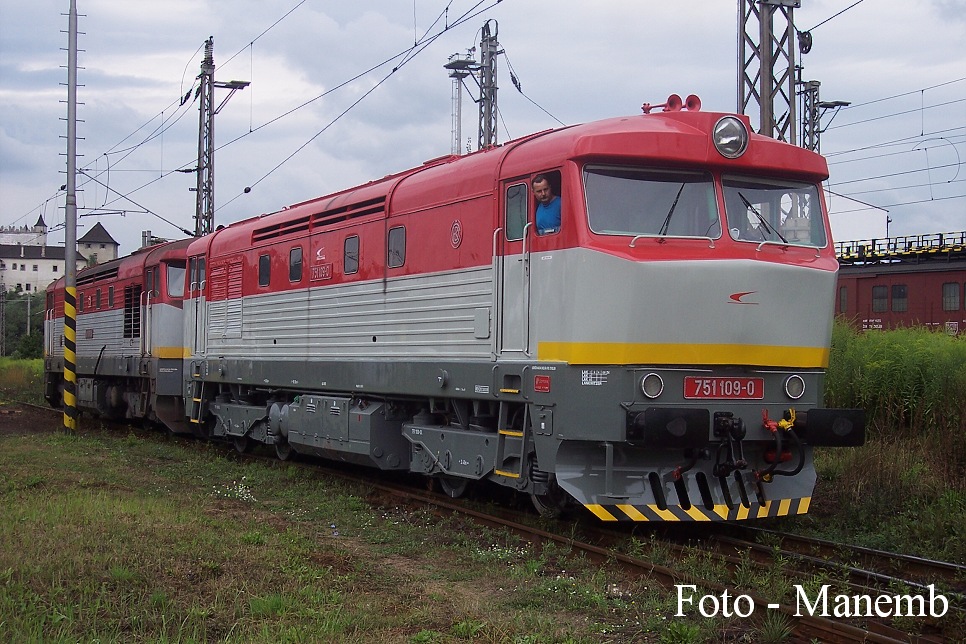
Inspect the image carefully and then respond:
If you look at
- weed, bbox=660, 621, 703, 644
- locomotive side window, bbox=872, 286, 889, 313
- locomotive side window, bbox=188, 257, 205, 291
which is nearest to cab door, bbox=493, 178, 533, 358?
weed, bbox=660, 621, 703, 644

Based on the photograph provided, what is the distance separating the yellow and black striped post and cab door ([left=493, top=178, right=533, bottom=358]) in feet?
47.8

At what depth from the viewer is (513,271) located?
9.76 meters

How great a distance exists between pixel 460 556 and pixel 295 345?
6.16 meters

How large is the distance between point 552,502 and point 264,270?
7374 millimetres

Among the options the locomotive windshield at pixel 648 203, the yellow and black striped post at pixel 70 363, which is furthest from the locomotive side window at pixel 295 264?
the yellow and black striped post at pixel 70 363

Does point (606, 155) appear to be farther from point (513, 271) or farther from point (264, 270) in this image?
point (264, 270)

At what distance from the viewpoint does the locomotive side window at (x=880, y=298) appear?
1295 inches

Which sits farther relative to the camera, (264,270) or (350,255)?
(264,270)

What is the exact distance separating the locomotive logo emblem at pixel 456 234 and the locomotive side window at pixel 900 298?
84.1 ft

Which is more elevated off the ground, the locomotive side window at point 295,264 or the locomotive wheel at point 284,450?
the locomotive side window at point 295,264

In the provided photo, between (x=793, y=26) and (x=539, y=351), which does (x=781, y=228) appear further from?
(x=793, y=26)

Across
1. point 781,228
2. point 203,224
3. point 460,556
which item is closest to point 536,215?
point 781,228

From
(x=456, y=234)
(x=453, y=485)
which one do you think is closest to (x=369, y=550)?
(x=453, y=485)

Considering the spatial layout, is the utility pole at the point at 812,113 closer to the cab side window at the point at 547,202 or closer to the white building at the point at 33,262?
the cab side window at the point at 547,202
